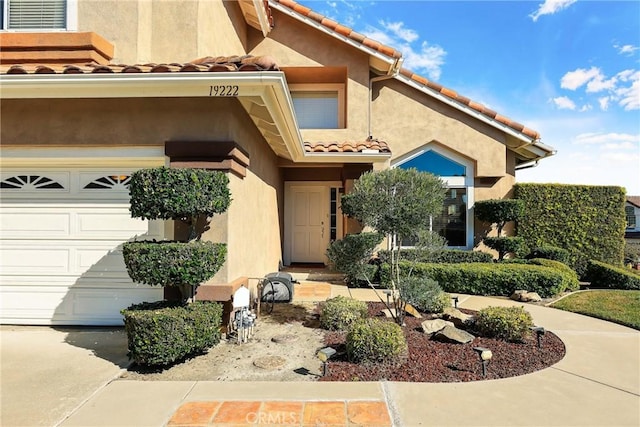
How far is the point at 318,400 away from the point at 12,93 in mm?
6039

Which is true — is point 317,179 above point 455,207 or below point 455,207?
above

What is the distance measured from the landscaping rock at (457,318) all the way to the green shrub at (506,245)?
543 centimetres

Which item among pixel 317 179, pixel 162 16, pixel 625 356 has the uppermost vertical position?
pixel 162 16

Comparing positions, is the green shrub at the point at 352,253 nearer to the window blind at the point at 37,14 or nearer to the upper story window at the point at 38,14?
the upper story window at the point at 38,14

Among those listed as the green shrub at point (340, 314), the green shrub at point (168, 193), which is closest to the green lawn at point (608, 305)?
the green shrub at point (340, 314)

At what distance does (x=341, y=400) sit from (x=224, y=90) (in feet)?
13.7

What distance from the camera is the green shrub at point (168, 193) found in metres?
4.53

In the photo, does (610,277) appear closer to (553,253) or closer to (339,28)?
(553,253)

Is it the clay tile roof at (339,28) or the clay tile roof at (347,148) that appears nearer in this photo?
the clay tile roof at (347,148)

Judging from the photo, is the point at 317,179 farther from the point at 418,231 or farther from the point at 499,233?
the point at 418,231

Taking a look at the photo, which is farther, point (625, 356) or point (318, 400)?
point (625, 356)

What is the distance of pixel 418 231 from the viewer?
18.8ft

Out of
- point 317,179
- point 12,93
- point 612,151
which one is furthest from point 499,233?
point 612,151

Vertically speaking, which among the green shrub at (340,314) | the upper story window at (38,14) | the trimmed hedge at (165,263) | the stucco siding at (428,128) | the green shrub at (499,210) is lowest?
the green shrub at (340,314)
